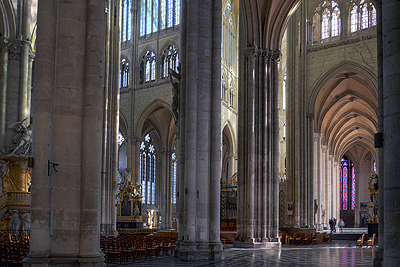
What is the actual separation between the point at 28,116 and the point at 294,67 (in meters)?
20.5

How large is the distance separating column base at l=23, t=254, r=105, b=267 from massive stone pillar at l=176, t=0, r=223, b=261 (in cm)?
586

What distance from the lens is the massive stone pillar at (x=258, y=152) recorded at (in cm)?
2297

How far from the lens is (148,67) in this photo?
1753 inches

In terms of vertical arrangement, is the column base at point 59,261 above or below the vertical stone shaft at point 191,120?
below

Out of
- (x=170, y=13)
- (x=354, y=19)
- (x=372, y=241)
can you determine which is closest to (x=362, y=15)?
(x=354, y=19)

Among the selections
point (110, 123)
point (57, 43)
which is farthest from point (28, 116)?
point (57, 43)

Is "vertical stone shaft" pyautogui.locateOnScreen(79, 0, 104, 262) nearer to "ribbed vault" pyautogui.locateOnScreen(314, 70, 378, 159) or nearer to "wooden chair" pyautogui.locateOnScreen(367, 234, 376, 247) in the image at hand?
"wooden chair" pyautogui.locateOnScreen(367, 234, 376, 247)

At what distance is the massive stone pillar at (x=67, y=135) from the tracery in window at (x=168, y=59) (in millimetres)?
31957

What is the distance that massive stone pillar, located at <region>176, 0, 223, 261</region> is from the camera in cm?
1555

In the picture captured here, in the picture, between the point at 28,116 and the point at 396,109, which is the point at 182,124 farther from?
the point at 28,116

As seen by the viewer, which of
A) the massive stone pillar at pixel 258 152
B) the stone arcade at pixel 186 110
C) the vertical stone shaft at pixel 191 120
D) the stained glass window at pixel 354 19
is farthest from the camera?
the stained glass window at pixel 354 19

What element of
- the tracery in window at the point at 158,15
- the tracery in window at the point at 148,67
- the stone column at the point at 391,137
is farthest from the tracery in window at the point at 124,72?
the stone column at the point at 391,137

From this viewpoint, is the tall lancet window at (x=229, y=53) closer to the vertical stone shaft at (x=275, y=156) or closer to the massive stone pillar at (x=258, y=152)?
the vertical stone shaft at (x=275, y=156)

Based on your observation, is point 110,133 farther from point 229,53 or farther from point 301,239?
point 229,53
